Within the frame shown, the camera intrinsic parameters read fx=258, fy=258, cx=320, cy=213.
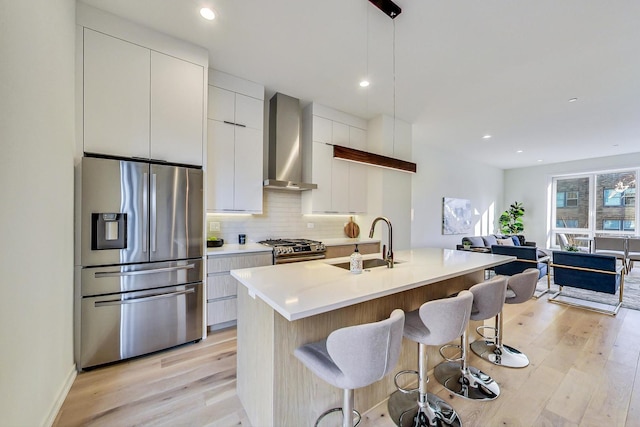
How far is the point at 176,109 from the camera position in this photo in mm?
2574

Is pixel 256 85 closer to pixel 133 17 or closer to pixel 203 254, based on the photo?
pixel 133 17

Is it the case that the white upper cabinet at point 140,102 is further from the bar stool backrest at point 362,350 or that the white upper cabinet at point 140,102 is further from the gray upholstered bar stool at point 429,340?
the gray upholstered bar stool at point 429,340

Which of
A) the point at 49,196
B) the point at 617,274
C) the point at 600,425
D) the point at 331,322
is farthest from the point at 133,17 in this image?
the point at 617,274

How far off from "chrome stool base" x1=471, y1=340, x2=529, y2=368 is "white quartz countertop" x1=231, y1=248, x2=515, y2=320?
2.92ft

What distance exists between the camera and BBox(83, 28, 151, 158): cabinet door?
7.16 ft

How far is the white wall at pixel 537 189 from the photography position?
7.24 meters

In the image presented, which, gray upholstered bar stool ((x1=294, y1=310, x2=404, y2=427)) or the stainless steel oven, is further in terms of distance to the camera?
the stainless steel oven

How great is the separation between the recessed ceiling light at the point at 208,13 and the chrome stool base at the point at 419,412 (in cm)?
336

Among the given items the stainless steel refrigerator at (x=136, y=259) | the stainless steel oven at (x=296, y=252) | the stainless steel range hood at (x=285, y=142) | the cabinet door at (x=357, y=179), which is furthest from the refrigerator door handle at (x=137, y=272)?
the cabinet door at (x=357, y=179)

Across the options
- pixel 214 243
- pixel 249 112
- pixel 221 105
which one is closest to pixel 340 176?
pixel 249 112

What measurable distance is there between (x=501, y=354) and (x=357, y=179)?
9.64 ft

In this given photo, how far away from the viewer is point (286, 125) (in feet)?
12.2

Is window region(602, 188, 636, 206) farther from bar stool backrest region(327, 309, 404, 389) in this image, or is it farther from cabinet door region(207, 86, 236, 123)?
A: cabinet door region(207, 86, 236, 123)

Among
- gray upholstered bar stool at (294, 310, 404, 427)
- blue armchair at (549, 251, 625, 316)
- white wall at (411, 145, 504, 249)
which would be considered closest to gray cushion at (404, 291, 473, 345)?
gray upholstered bar stool at (294, 310, 404, 427)
